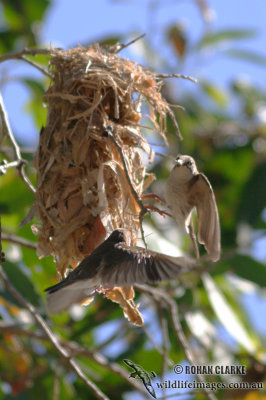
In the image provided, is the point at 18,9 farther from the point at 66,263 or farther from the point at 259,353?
the point at 66,263

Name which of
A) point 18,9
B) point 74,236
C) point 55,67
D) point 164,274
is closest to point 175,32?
point 18,9

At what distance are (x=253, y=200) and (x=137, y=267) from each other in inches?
101

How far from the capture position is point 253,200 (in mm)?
4191

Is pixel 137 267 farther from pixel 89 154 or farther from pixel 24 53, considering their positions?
pixel 24 53

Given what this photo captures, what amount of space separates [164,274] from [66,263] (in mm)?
559

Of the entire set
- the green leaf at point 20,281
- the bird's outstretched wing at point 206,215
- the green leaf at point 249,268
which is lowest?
the green leaf at point 249,268

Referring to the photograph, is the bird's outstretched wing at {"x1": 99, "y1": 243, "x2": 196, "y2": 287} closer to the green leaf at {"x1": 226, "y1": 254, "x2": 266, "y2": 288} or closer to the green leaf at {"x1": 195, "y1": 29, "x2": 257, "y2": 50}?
the green leaf at {"x1": 226, "y1": 254, "x2": 266, "y2": 288}

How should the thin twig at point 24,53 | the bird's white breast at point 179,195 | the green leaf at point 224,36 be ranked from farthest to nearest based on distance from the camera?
→ the green leaf at point 224,36
the thin twig at point 24,53
the bird's white breast at point 179,195

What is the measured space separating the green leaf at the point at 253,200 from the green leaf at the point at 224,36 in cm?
216

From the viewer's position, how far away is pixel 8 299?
10.6 feet

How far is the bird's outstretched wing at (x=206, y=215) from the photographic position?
2043mm

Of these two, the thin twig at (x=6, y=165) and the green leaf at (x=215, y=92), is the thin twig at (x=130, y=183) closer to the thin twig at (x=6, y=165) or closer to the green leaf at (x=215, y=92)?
the thin twig at (x=6, y=165)

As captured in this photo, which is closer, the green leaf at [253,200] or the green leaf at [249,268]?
the green leaf at [249,268]

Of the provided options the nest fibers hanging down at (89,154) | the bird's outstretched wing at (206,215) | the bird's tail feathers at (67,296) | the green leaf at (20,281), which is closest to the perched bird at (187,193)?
the bird's outstretched wing at (206,215)
